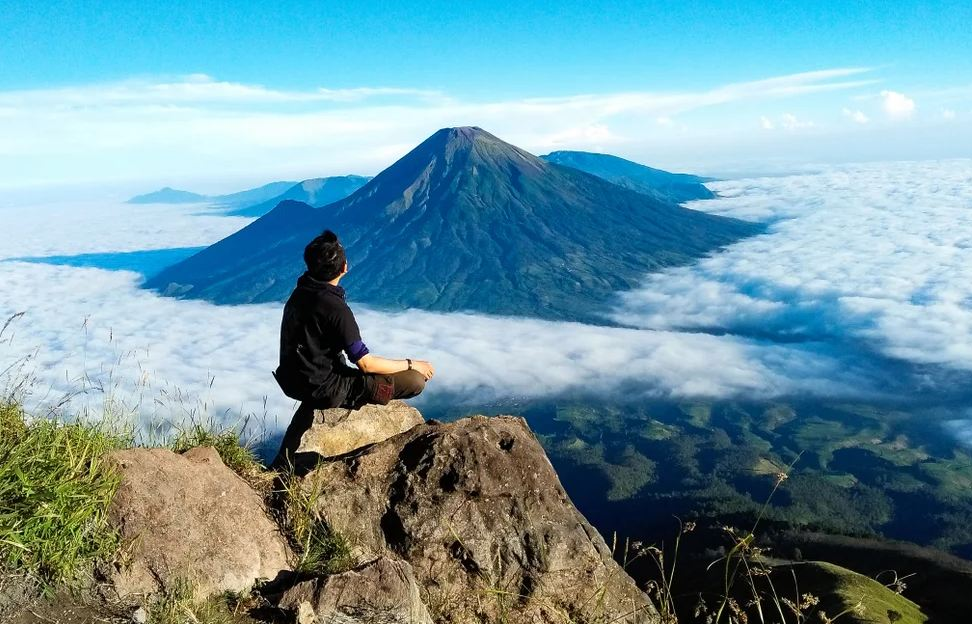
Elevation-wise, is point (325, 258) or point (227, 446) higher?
point (325, 258)

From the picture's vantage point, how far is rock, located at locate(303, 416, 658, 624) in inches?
224

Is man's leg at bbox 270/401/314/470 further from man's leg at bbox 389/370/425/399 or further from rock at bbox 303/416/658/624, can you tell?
man's leg at bbox 389/370/425/399

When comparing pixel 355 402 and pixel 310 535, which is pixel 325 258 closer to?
pixel 355 402

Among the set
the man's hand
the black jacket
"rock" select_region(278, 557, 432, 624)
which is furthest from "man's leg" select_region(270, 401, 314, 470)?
"rock" select_region(278, 557, 432, 624)

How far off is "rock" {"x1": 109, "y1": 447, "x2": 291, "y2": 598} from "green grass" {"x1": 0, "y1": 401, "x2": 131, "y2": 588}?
0.20 m

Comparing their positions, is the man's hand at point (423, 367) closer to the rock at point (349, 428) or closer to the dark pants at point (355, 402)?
the dark pants at point (355, 402)

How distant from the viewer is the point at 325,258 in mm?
6828

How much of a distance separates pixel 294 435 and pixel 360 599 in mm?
3166

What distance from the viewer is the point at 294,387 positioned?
7.37 m

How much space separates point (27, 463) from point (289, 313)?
9.19 ft

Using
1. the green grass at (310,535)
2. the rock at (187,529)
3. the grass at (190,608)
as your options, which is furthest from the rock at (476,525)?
the grass at (190,608)

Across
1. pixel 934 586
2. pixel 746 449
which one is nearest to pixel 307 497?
pixel 934 586

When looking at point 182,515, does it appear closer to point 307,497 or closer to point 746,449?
point 307,497

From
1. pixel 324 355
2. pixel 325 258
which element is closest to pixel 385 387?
pixel 324 355
